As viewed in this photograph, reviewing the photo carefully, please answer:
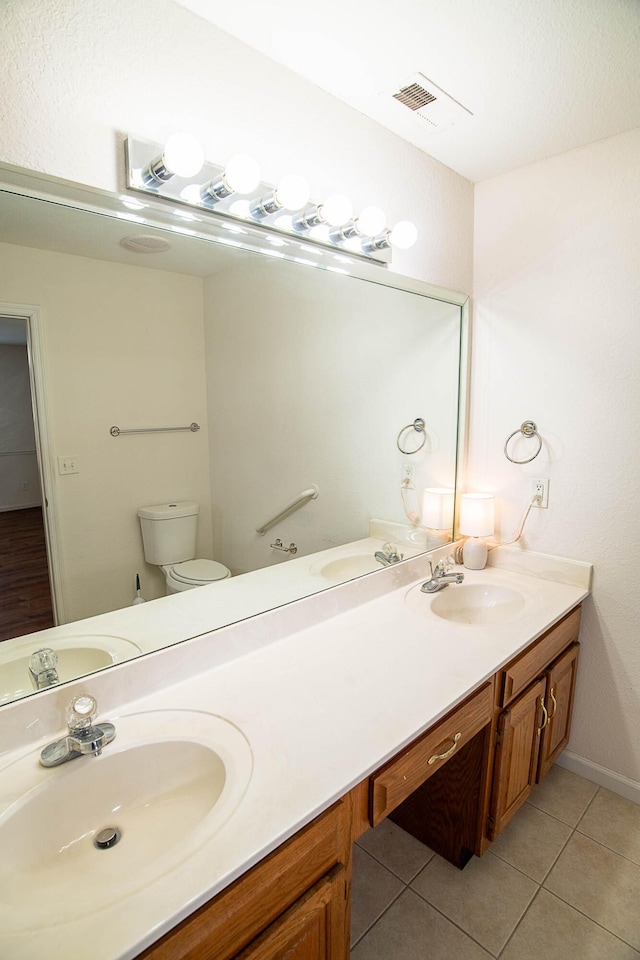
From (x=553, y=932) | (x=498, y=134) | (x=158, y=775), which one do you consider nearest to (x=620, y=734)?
(x=553, y=932)

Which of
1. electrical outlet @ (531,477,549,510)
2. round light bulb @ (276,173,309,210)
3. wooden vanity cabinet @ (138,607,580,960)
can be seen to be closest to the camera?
wooden vanity cabinet @ (138,607,580,960)

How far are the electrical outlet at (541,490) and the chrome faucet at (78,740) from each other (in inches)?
66.0

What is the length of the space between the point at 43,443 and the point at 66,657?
47cm

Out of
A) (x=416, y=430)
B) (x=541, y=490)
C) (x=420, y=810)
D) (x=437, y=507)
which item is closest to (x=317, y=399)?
(x=416, y=430)

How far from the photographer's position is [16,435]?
39.9 inches

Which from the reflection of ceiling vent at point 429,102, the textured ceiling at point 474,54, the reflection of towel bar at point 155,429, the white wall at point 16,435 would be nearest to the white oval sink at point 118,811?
the white wall at point 16,435

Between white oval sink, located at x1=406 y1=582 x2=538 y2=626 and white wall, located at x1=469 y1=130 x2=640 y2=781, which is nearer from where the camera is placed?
white wall, located at x1=469 y1=130 x2=640 y2=781

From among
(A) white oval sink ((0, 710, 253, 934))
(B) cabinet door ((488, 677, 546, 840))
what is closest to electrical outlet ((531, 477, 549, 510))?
(B) cabinet door ((488, 677, 546, 840))

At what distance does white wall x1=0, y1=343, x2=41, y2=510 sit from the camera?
98 cm

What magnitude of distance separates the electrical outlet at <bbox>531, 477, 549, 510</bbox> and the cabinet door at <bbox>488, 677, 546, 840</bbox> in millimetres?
653

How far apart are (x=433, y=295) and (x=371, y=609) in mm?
1198

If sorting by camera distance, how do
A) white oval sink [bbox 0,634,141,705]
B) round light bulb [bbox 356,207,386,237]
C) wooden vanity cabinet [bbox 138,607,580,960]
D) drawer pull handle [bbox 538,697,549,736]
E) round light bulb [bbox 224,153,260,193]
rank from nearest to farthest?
wooden vanity cabinet [bbox 138,607,580,960]
white oval sink [bbox 0,634,141,705]
round light bulb [bbox 224,153,260,193]
round light bulb [bbox 356,207,386,237]
drawer pull handle [bbox 538,697,549,736]

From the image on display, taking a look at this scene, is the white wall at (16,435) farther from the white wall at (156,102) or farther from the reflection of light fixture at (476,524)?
the reflection of light fixture at (476,524)

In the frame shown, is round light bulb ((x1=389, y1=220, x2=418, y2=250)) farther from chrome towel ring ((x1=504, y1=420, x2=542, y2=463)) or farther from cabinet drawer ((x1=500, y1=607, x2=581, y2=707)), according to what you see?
cabinet drawer ((x1=500, y1=607, x2=581, y2=707))
